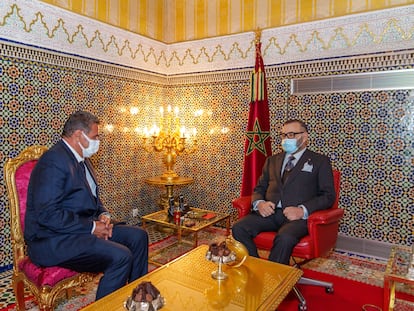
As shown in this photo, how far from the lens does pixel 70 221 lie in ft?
7.82

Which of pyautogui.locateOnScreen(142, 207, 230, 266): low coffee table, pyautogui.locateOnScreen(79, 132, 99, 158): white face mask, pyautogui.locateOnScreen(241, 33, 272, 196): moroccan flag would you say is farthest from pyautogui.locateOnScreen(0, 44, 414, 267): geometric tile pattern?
pyautogui.locateOnScreen(79, 132, 99, 158): white face mask

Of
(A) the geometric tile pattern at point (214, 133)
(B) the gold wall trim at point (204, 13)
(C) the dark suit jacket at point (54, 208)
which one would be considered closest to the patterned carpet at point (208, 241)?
(A) the geometric tile pattern at point (214, 133)

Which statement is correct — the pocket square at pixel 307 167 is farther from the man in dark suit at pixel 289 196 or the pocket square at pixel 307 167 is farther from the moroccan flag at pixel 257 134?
the moroccan flag at pixel 257 134

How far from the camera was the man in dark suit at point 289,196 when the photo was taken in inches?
121

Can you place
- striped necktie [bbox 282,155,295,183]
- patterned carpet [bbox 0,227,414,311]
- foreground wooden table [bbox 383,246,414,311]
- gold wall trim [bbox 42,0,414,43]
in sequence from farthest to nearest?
gold wall trim [bbox 42,0,414,43], striped necktie [bbox 282,155,295,183], patterned carpet [bbox 0,227,414,311], foreground wooden table [bbox 383,246,414,311]

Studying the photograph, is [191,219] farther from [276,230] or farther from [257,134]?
[257,134]

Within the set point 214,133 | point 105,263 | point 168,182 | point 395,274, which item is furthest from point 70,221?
point 214,133

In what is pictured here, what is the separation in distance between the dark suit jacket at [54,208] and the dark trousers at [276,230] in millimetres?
1373

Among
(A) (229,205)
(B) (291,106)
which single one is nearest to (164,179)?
(A) (229,205)

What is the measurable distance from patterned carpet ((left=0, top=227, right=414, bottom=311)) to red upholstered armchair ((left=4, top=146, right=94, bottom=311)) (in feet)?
0.61

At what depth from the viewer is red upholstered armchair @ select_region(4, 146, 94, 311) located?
233 cm

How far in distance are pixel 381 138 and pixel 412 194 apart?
696mm

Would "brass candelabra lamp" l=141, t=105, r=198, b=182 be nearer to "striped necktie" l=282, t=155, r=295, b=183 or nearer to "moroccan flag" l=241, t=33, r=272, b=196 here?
"moroccan flag" l=241, t=33, r=272, b=196

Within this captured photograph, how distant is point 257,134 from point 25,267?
2910mm
